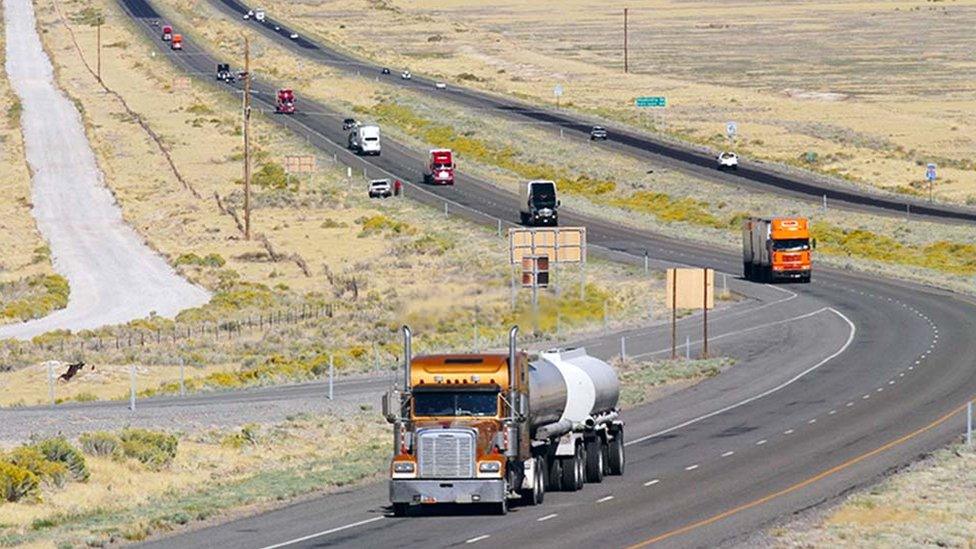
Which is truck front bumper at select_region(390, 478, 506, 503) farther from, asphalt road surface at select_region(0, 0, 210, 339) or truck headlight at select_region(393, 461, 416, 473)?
asphalt road surface at select_region(0, 0, 210, 339)

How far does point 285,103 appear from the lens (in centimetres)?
18675

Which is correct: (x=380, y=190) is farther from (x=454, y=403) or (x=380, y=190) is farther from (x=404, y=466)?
(x=404, y=466)

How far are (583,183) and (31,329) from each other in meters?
70.3

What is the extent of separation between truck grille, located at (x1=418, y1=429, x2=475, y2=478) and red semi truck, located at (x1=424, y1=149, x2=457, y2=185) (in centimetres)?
10846

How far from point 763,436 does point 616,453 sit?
10.4 metres

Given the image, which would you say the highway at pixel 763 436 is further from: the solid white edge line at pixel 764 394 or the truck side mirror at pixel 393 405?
the truck side mirror at pixel 393 405

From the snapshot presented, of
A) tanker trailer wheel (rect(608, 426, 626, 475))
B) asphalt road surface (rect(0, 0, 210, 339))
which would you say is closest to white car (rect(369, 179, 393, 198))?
asphalt road surface (rect(0, 0, 210, 339))

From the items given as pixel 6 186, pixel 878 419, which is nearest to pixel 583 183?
pixel 6 186

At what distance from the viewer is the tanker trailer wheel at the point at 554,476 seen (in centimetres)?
4138

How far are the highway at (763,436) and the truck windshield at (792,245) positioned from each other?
2128 mm

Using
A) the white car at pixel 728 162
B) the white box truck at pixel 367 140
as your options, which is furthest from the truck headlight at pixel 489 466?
the white box truck at pixel 367 140

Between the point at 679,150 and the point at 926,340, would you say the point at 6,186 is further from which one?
the point at 926,340

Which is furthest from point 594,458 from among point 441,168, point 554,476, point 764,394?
point 441,168

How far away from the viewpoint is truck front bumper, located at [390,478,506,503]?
36.2m
